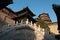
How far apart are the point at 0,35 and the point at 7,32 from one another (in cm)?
102

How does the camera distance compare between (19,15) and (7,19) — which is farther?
(19,15)

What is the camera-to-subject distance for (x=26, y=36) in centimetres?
2720

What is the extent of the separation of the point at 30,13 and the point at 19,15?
272 cm

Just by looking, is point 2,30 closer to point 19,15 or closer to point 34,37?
point 34,37

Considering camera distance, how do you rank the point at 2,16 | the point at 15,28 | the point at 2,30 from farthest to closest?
1. the point at 2,16
2. the point at 15,28
3. the point at 2,30

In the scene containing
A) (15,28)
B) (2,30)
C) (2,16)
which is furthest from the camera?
(2,16)

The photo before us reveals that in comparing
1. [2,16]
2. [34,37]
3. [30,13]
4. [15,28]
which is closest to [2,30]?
[15,28]

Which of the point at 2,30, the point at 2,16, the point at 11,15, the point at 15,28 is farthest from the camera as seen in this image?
the point at 11,15

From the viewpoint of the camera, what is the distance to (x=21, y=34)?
27.1 metres

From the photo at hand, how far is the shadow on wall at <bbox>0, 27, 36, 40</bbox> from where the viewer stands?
26013 millimetres

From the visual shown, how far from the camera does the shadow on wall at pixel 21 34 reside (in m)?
26.0

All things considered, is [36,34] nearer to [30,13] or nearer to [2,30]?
[2,30]

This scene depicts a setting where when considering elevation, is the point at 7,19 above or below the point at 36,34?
above

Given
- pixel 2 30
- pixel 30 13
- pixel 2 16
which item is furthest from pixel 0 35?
pixel 30 13
